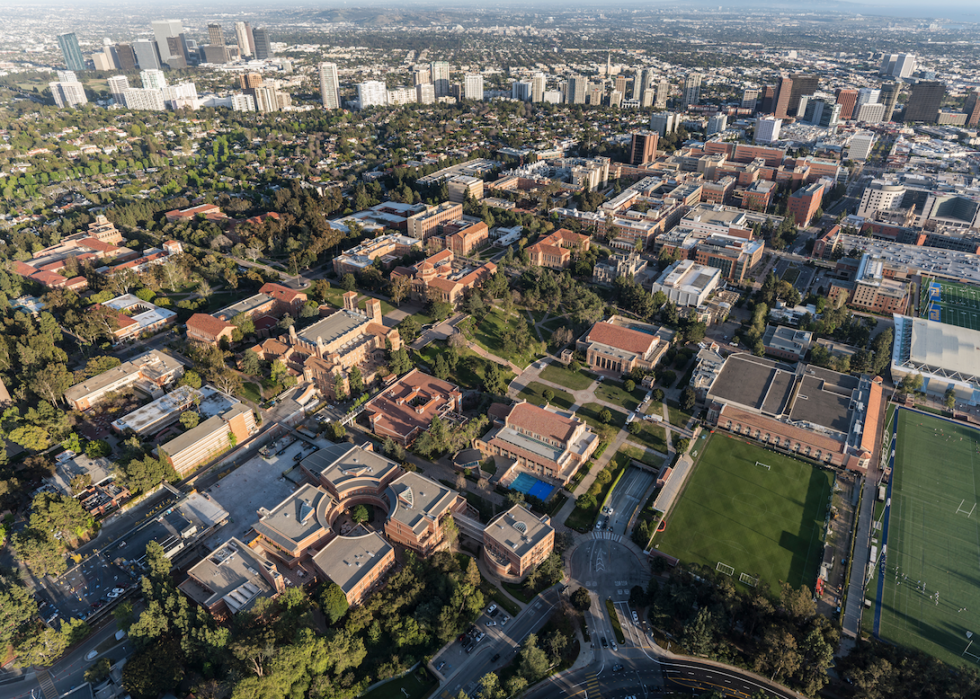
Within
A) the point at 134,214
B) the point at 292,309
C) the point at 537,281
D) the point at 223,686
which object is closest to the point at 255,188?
the point at 134,214

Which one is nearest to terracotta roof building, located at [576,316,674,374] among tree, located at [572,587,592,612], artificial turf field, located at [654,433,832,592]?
artificial turf field, located at [654,433,832,592]

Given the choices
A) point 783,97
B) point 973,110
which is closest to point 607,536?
point 783,97

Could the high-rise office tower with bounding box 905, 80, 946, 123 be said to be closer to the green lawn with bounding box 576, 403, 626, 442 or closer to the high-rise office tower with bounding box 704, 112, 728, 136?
the high-rise office tower with bounding box 704, 112, 728, 136

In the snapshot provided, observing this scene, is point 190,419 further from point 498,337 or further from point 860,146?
point 860,146

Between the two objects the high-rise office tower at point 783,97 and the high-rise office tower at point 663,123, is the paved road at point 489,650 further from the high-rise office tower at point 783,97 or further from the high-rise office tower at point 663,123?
the high-rise office tower at point 783,97

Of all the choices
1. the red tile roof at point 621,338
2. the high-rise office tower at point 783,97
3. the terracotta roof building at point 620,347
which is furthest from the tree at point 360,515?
the high-rise office tower at point 783,97

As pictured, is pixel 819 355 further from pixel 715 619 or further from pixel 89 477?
pixel 89 477

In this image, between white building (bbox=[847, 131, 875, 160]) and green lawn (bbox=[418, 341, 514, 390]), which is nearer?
green lawn (bbox=[418, 341, 514, 390])
